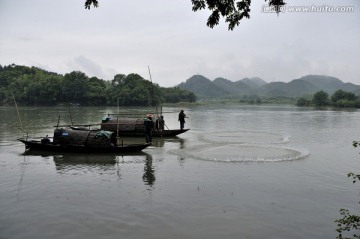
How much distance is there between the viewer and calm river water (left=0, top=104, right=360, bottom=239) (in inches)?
355

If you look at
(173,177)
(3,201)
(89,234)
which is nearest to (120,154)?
(173,177)

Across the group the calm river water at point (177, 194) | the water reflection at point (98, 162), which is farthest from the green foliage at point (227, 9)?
the water reflection at point (98, 162)

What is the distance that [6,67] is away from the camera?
541ft

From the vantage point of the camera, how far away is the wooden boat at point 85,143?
726 inches

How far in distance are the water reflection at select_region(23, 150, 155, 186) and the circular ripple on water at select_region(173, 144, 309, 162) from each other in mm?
2892

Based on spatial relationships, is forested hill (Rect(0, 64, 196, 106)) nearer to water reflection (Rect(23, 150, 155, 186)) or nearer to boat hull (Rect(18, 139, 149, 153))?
boat hull (Rect(18, 139, 149, 153))

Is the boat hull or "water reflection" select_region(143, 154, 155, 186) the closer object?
"water reflection" select_region(143, 154, 155, 186)

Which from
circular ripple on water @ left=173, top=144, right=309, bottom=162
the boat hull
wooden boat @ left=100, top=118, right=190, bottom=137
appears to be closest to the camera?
circular ripple on water @ left=173, top=144, right=309, bottom=162

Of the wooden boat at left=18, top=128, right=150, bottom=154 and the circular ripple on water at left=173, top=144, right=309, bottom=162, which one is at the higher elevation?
the wooden boat at left=18, top=128, right=150, bottom=154

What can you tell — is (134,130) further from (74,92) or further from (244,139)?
(74,92)

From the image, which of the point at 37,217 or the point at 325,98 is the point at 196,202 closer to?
the point at 37,217

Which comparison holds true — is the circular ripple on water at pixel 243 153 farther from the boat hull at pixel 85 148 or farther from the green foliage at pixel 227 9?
the green foliage at pixel 227 9

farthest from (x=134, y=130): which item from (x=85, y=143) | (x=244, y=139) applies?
(x=244, y=139)

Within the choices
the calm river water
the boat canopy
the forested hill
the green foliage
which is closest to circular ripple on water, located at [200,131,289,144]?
the calm river water
